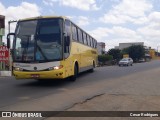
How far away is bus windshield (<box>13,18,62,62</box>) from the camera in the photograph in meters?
13.9

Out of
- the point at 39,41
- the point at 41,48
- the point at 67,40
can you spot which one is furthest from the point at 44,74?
the point at 67,40

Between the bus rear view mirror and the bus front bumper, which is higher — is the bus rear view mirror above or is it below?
above

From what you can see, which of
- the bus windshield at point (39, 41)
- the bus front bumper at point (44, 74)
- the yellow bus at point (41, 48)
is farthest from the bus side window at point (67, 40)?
the bus front bumper at point (44, 74)

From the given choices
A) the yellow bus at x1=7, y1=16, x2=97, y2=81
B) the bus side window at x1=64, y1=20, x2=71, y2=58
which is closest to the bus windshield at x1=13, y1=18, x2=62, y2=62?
the yellow bus at x1=7, y1=16, x2=97, y2=81

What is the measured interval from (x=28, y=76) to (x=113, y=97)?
4714mm

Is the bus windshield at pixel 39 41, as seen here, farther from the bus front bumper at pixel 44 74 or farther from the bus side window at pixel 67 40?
the bus front bumper at pixel 44 74

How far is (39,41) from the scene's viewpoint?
14094 mm

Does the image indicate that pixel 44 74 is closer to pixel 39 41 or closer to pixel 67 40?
pixel 39 41

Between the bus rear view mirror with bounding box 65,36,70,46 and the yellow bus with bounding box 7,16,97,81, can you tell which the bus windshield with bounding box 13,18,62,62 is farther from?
→ the bus rear view mirror with bounding box 65,36,70,46

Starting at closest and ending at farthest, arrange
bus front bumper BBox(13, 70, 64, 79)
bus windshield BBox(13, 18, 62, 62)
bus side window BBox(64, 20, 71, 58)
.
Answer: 1. bus front bumper BBox(13, 70, 64, 79)
2. bus windshield BBox(13, 18, 62, 62)
3. bus side window BBox(64, 20, 71, 58)

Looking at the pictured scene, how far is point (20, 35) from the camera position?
1448cm

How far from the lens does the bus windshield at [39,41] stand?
1395 centimetres

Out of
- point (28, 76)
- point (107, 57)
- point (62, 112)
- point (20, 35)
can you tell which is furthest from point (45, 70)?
point (107, 57)

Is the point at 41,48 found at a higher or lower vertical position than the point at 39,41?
lower
